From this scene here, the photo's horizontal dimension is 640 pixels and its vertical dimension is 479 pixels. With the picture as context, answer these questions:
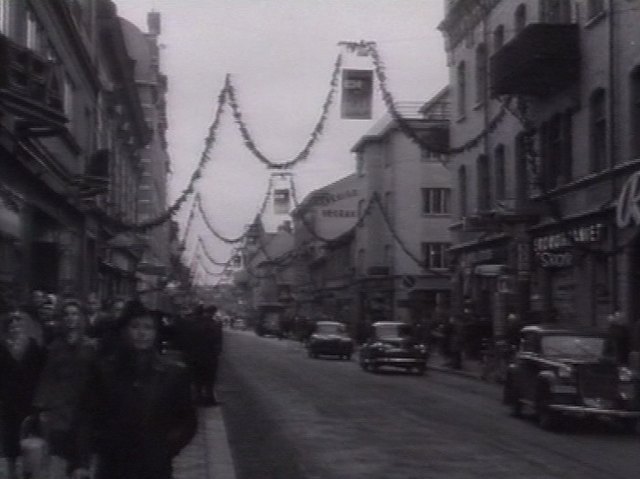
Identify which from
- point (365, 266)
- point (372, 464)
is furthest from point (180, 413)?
point (365, 266)

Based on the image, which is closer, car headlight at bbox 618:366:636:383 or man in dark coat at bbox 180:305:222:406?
car headlight at bbox 618:366:636:383

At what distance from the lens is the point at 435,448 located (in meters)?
16.3

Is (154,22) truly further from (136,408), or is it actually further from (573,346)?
(136,408)

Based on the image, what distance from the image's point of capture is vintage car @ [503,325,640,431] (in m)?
18.8

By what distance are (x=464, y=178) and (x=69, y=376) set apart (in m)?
41.5

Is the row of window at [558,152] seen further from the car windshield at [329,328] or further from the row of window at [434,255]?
the row of window at [434,255]

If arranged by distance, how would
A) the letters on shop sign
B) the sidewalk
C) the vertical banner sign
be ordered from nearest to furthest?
the sidewalk
the vertical banner sign
the letters on shop sign

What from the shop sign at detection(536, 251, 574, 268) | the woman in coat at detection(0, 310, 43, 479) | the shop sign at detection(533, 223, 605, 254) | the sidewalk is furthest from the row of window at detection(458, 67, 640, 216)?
the woman in coat at detection(0, 310, 43, 479)

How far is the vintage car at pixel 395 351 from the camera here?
36812 millimetres

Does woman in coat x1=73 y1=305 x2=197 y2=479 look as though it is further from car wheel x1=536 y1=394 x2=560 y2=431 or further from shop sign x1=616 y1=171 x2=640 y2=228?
shop sign x1=616 y1=171 x2=640 y2=228

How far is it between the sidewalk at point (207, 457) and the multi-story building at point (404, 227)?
47745 mm

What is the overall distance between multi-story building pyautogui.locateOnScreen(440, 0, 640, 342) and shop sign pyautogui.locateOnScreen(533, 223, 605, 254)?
4cm

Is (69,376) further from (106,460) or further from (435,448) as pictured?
(435,448)

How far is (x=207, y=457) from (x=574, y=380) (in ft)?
21.7
